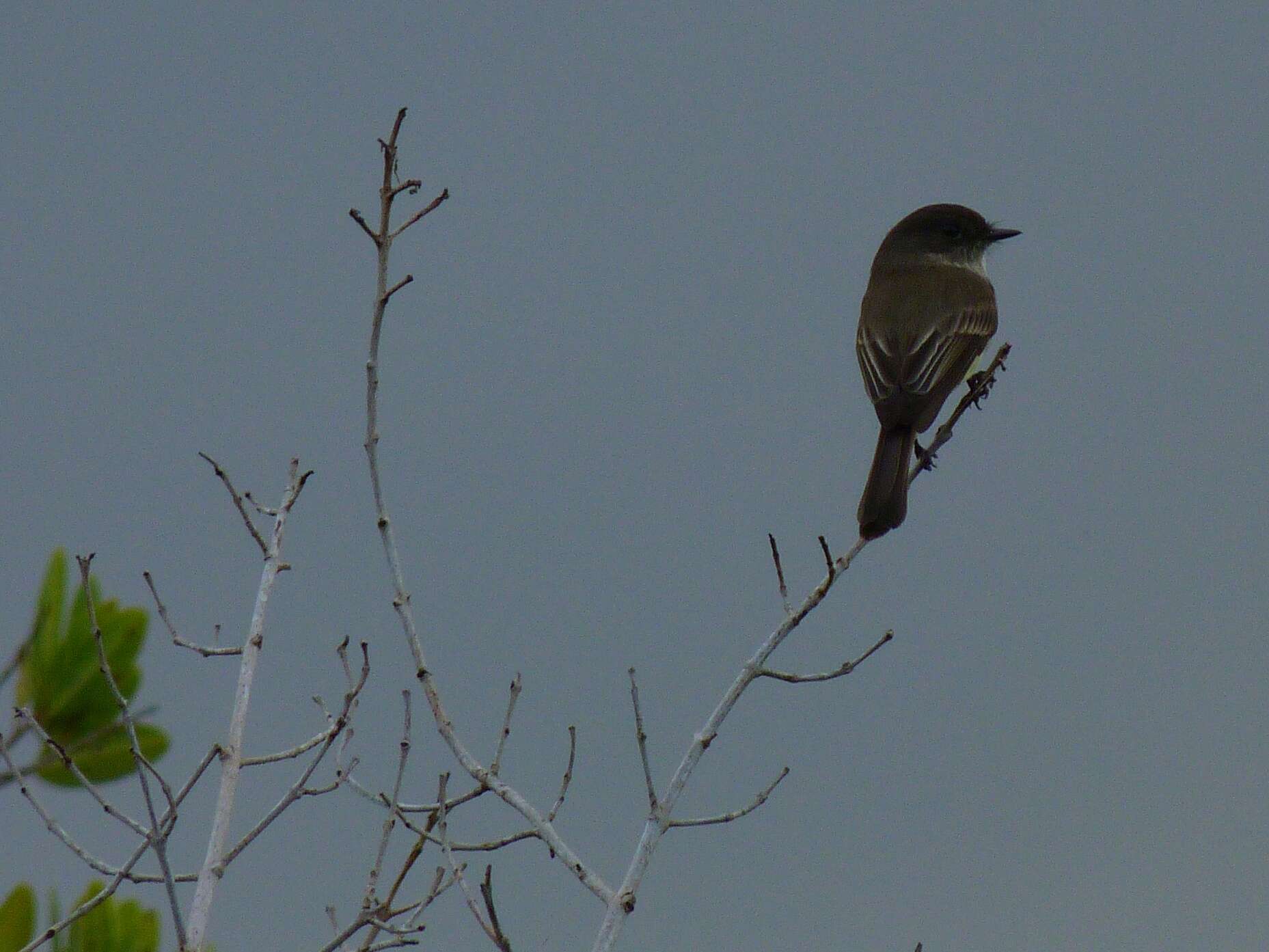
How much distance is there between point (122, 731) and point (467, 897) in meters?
2.19

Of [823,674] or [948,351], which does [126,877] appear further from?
[948,351]

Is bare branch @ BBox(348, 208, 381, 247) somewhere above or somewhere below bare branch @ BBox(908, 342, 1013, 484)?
below

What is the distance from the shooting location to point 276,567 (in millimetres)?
3982

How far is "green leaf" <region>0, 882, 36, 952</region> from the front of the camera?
396cm

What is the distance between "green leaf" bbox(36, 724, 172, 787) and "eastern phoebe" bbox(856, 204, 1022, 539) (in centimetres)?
258

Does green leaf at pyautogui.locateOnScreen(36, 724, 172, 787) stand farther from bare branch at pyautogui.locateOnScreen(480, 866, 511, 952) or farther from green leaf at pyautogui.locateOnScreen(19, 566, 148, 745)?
bare branch at pyautogui.locateOnScreen(480, 866, 511, 952)

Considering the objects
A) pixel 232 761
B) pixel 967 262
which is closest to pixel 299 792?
pixel 232 761

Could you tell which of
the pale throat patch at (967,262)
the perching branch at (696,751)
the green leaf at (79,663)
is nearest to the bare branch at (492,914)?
the perching branch at (696,751)

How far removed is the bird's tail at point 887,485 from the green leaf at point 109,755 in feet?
8.46

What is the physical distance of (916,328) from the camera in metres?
6.86

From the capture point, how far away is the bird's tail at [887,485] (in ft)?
17.5

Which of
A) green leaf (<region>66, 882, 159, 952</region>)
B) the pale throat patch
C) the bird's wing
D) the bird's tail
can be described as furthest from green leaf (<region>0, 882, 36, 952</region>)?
the pale throat patch

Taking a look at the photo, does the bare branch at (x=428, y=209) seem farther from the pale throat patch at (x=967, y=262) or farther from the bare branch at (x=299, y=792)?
the pale throat patch at (x=967, y=262)

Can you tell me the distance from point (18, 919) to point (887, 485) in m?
3.23
